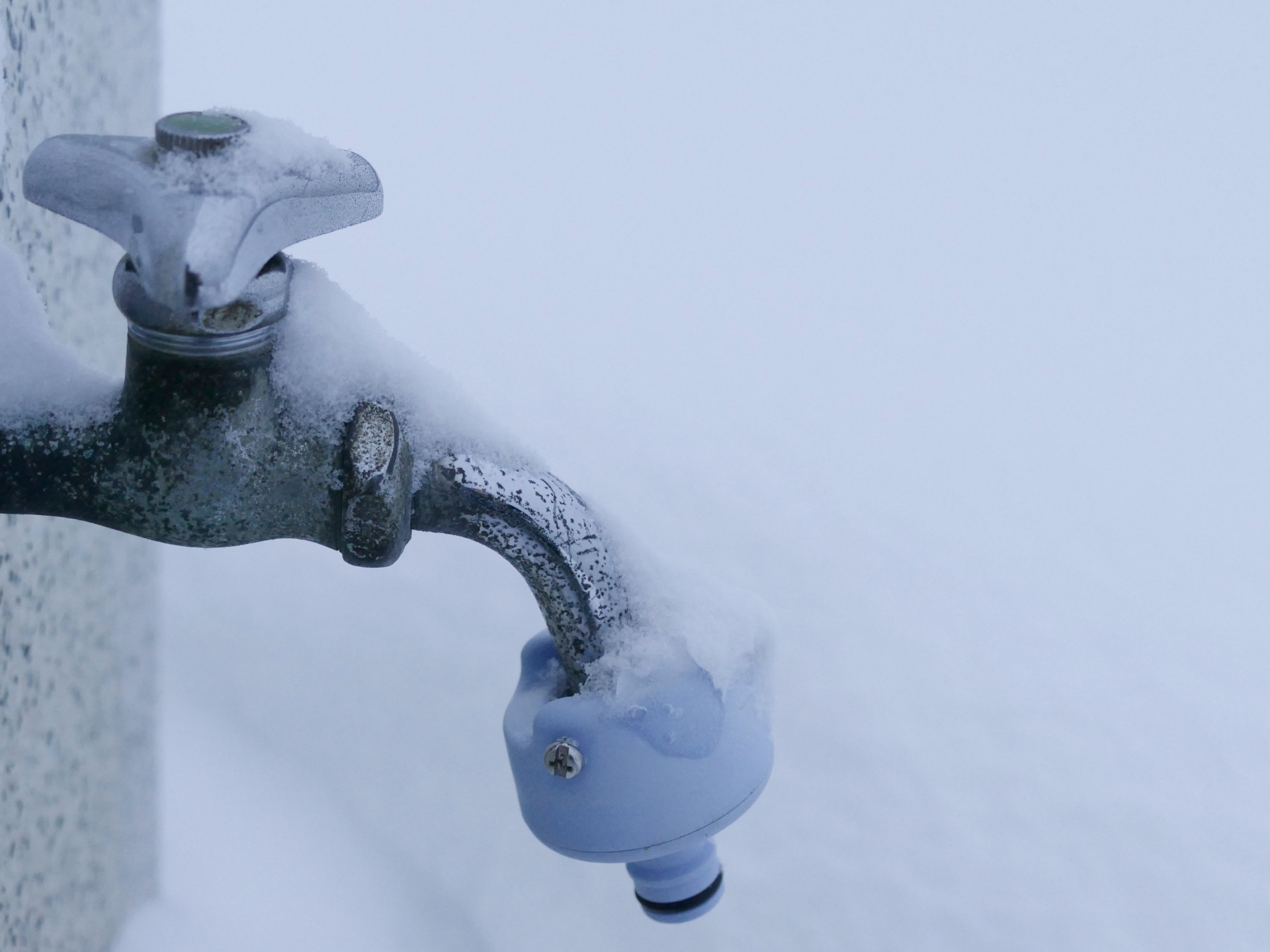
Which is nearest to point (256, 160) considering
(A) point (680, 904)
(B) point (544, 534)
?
(B) point (544, 534)

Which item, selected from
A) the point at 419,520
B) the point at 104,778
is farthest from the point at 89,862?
the point at 419,520

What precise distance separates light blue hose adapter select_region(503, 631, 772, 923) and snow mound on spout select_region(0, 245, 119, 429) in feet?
0.50

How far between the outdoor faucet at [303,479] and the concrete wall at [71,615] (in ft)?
0.52

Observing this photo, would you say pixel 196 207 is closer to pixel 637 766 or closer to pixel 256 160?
pixel 256 160

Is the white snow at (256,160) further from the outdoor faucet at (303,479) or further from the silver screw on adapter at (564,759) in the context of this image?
the silver screw on adapter at (564,759)

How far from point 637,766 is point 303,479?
0.13 m

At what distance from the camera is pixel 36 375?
333 mm

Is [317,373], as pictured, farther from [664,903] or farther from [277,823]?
[277,823]

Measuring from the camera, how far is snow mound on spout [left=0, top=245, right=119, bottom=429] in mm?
320

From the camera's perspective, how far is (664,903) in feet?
1.34

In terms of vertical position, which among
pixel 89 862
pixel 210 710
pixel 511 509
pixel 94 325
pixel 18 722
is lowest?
pixel 210 710

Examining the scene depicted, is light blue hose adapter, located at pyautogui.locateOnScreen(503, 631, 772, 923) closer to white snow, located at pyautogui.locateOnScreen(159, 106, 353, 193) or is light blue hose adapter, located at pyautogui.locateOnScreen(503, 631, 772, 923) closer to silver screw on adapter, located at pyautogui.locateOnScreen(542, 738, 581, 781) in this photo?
silver screw on adapter, located at pyautogui.locateOnScreen(542, 738, 581, 781)

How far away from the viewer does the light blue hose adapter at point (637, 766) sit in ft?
1.18

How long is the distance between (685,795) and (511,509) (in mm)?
106
